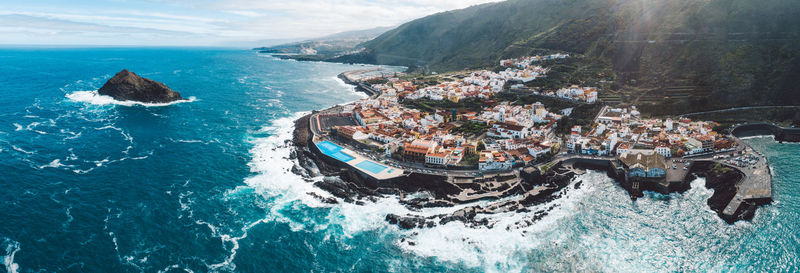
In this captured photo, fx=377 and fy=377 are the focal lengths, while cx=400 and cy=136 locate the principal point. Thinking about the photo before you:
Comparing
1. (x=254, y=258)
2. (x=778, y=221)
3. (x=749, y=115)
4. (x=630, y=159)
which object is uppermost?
(x=749, y=115)

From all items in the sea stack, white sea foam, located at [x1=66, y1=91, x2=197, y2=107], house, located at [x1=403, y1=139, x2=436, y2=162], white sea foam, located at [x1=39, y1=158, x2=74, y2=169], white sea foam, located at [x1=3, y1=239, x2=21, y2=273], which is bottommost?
white sea foam, located at [x1=3, y1=239, x2=21, y2=273]

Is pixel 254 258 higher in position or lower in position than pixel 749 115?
lower

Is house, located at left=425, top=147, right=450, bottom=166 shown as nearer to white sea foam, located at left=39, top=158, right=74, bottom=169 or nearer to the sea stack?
white sea foam, located at left=39, top=158, right=74, bottom=169

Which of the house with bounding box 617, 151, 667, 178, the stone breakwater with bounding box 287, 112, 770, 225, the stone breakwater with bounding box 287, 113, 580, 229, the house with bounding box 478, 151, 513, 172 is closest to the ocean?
the stone breakwater with bounding box 287, 112, 770, 225

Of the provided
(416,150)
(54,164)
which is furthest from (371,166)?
(54,164)

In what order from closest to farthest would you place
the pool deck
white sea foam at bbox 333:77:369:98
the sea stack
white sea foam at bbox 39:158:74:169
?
the pool deck → white sea foam at bbox 39:158:74:169 → the sea stack → white sea foam at bbox 333:77:369:98

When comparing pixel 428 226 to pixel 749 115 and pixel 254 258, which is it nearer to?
pixel 254 258

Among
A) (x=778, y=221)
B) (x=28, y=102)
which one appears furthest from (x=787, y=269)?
(x=28, y=102)
